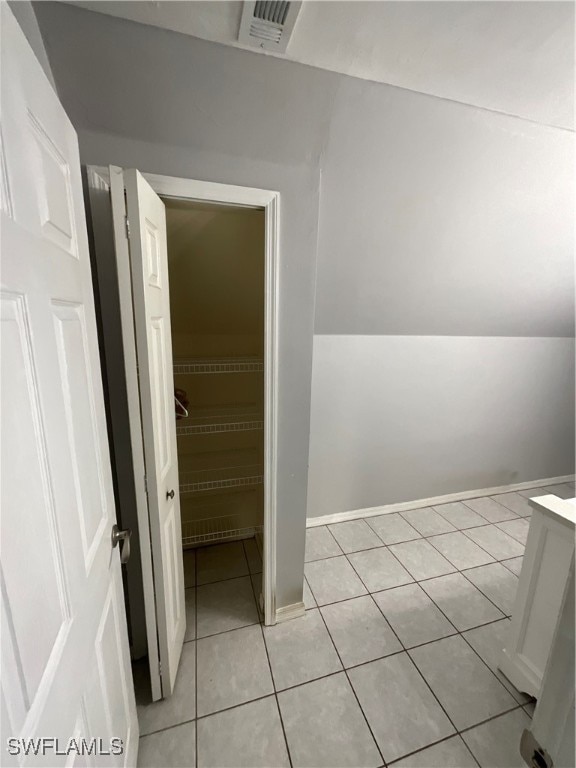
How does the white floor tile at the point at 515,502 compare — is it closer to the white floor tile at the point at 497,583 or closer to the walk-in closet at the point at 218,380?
the white floor tile at the point at 497,583

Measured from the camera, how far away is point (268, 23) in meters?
0.83

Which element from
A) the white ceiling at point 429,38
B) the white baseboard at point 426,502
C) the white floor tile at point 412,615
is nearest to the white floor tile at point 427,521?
the white baseboard at point 426,502

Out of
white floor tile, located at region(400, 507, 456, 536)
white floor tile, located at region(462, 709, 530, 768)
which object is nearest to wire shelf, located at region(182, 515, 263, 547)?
white floor tile, located at region(400, 507, 456, 536)

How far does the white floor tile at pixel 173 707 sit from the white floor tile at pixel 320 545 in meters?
0.94

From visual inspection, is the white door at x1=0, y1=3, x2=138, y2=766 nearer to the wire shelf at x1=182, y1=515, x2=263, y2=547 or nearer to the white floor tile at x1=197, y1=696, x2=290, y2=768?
the white floor tile at x1=197, y1=696, x2=290, y2=768

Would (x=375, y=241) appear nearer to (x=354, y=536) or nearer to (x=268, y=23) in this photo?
(x=268, y=23)

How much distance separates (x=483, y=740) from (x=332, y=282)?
2106 millimetres

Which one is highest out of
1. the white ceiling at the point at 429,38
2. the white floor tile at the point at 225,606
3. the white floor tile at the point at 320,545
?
the white ceiling at the point at 429,38

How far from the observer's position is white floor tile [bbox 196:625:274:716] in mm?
1301

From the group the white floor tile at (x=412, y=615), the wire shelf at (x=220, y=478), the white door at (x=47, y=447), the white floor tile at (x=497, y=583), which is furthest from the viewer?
the wire shelf at (x=220, y=478)

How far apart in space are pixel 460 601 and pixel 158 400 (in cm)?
205

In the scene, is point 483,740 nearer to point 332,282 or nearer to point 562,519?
point 562,519

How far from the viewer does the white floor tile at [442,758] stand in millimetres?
1110

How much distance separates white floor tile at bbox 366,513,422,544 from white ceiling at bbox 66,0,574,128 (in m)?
2.53
